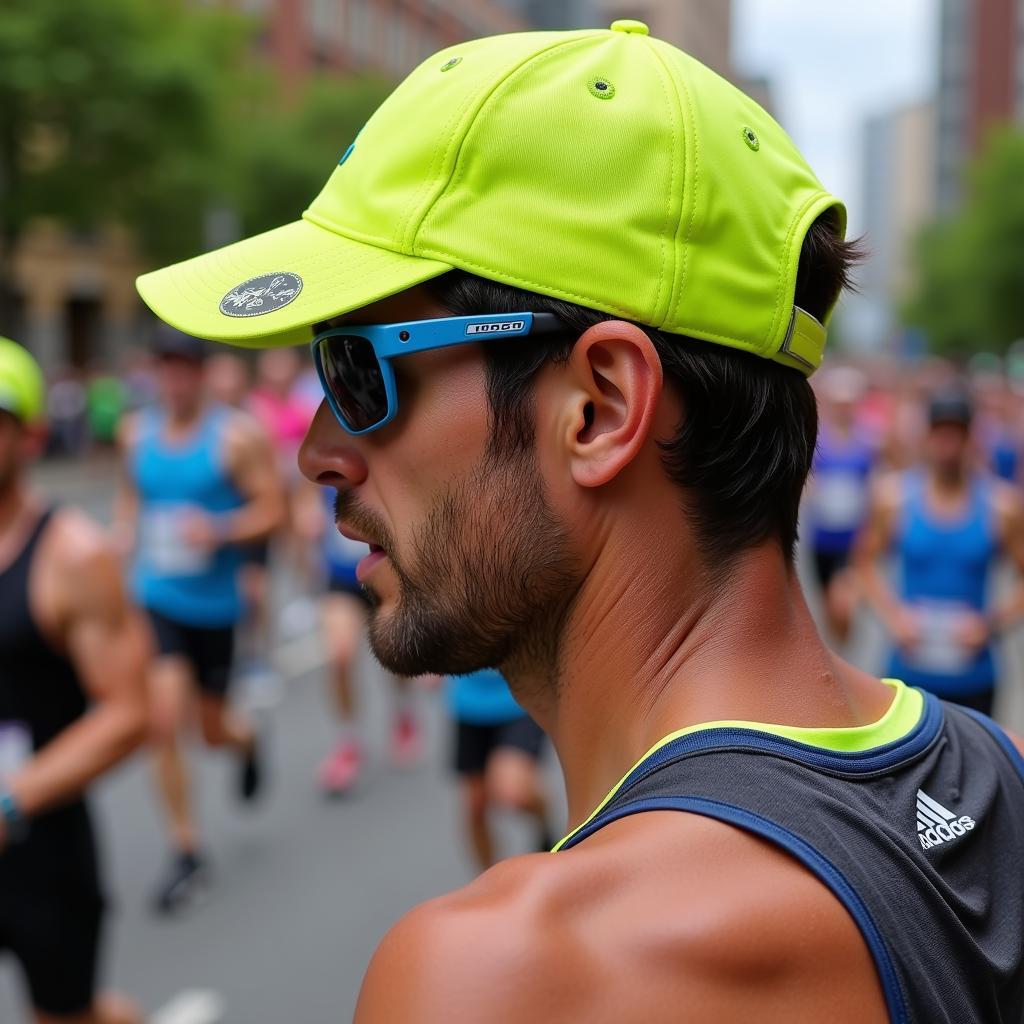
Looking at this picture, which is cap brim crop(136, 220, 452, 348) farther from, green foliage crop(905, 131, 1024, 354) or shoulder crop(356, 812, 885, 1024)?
green foliage crop(905, 131, 1024, 354)

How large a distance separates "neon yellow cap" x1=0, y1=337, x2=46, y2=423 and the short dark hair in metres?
2.85

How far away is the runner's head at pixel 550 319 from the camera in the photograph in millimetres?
1264

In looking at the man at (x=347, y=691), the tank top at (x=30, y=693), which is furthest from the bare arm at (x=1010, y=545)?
the tank top at (x=30, y=693)

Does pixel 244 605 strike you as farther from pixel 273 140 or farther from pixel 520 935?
pixel 273 140

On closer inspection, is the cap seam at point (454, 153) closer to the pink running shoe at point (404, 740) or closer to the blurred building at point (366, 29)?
the pink running shoe at point (404, 740)

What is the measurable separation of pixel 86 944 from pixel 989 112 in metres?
110

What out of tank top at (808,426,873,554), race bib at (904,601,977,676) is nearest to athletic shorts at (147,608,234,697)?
race bib at (904,601,977,676)

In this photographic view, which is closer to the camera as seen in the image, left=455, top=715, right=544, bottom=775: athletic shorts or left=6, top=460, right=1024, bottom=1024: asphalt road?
left=6, top=460, right=1024, bottom=1024: asphalt road

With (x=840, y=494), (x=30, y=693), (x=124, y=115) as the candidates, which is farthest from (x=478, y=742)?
(x=124, y=115)

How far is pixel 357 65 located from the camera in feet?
183

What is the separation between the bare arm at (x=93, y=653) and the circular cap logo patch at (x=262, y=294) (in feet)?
8.06

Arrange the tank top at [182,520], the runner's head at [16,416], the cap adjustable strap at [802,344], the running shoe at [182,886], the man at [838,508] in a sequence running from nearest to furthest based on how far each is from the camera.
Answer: the cap adjustable strap at [802,344] < the runner's head at [16,416] < the running shoe at [182,886] < the tank top at [182,520] < the man at [838,508]

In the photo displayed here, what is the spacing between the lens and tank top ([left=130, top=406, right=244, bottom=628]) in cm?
666

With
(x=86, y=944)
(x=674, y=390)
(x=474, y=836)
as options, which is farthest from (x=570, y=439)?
(x=474, y=836)
